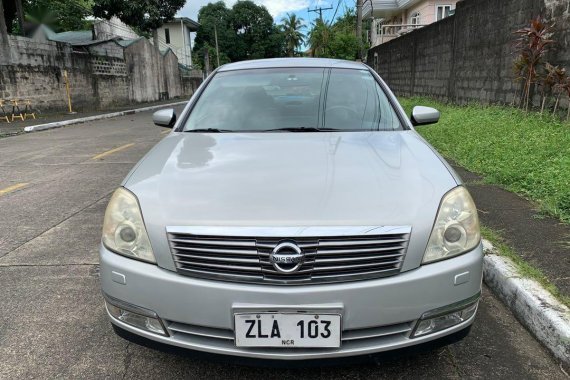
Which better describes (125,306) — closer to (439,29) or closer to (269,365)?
(269,365)

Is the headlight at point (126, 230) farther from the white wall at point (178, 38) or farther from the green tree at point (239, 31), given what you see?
the green tree at point (239, 31)

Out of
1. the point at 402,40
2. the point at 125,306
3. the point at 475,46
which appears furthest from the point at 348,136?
the point at 402,40

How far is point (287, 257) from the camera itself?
1.75 metres

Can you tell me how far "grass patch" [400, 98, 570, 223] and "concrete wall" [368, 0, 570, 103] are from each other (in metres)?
0.99

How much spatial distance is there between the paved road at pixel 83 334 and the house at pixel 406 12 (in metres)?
20.7

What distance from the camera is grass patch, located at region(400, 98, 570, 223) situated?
4363mm

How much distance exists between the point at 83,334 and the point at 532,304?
2.52 m

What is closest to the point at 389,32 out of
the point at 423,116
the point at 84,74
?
the point at 84,74

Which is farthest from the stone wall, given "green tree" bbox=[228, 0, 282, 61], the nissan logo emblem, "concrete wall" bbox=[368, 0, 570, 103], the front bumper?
"green tree" bbox=[228, 0, 282, 61]

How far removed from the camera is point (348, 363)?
181 cm

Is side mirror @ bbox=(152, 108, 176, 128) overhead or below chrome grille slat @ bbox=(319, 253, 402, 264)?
overhead

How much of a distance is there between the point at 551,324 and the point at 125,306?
6.89ft

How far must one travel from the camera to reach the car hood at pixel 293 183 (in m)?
1.84

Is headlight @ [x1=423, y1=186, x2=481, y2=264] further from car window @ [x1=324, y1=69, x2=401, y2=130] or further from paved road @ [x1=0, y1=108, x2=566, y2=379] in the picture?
car window @ [x1=324, y1=69, x2=401, y2=130]
